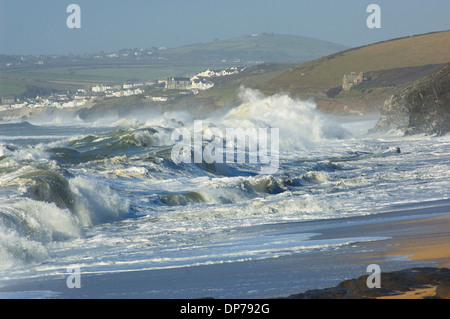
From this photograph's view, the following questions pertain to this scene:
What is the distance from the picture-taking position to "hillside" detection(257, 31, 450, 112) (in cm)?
9588

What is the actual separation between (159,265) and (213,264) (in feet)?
2.78

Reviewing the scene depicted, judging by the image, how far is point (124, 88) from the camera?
604ft

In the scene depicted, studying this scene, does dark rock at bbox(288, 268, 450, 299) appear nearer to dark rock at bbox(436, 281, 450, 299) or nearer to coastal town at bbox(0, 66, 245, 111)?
dark rock at bbox(436, 281, 450, 299)

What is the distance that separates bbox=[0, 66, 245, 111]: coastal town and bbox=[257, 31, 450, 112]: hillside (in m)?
33.8

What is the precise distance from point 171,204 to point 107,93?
159m

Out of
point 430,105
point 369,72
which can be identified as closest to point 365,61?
point 369,72

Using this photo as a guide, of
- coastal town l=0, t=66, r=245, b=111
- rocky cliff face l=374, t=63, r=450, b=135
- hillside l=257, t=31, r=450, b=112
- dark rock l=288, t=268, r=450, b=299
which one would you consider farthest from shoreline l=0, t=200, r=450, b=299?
coastal town l=0, t=66, r=245, b=111

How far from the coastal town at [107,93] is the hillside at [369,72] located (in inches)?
1329

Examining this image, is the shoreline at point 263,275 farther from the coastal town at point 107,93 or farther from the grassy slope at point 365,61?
the coastal town at point 107,93

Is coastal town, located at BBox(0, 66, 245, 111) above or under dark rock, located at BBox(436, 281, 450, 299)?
under

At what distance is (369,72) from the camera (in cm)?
10862

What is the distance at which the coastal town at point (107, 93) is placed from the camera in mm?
151000
